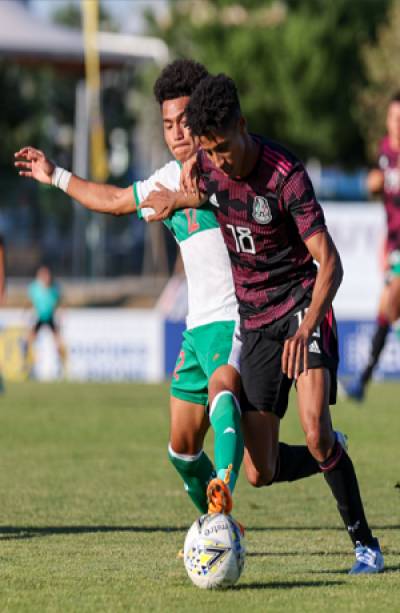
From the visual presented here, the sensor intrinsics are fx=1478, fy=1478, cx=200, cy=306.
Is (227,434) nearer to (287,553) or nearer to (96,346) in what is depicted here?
(287,553)

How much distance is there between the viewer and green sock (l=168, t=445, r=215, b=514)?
7.53 m

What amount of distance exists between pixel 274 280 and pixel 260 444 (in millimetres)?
817

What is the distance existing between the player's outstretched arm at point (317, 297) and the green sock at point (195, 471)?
119 cm

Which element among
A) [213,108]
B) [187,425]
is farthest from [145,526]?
[213,108]

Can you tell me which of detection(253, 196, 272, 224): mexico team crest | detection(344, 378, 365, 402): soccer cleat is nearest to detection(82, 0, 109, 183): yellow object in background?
detection(344, 378, 365, 402): soccer cleat

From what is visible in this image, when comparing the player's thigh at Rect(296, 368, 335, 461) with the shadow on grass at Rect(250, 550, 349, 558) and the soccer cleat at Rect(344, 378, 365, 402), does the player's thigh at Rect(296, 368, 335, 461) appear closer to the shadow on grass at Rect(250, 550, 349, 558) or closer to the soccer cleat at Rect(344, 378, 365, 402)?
the shadow on grass at Rect(250, 550, 349, 558)

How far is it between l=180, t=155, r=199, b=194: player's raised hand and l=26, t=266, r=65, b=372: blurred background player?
19.7m

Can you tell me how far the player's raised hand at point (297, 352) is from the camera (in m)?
6.49

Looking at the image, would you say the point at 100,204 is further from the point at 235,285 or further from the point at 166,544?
the point at 166,544

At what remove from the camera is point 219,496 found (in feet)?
20.5

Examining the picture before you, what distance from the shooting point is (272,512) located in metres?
9.52

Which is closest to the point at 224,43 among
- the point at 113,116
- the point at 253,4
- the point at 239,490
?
the point at 253,4

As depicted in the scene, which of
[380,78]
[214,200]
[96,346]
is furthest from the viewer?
[380,78]

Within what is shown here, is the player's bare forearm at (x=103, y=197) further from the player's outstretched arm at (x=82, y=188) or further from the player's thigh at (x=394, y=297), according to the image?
the player's thigh at (x=394, y=297)
